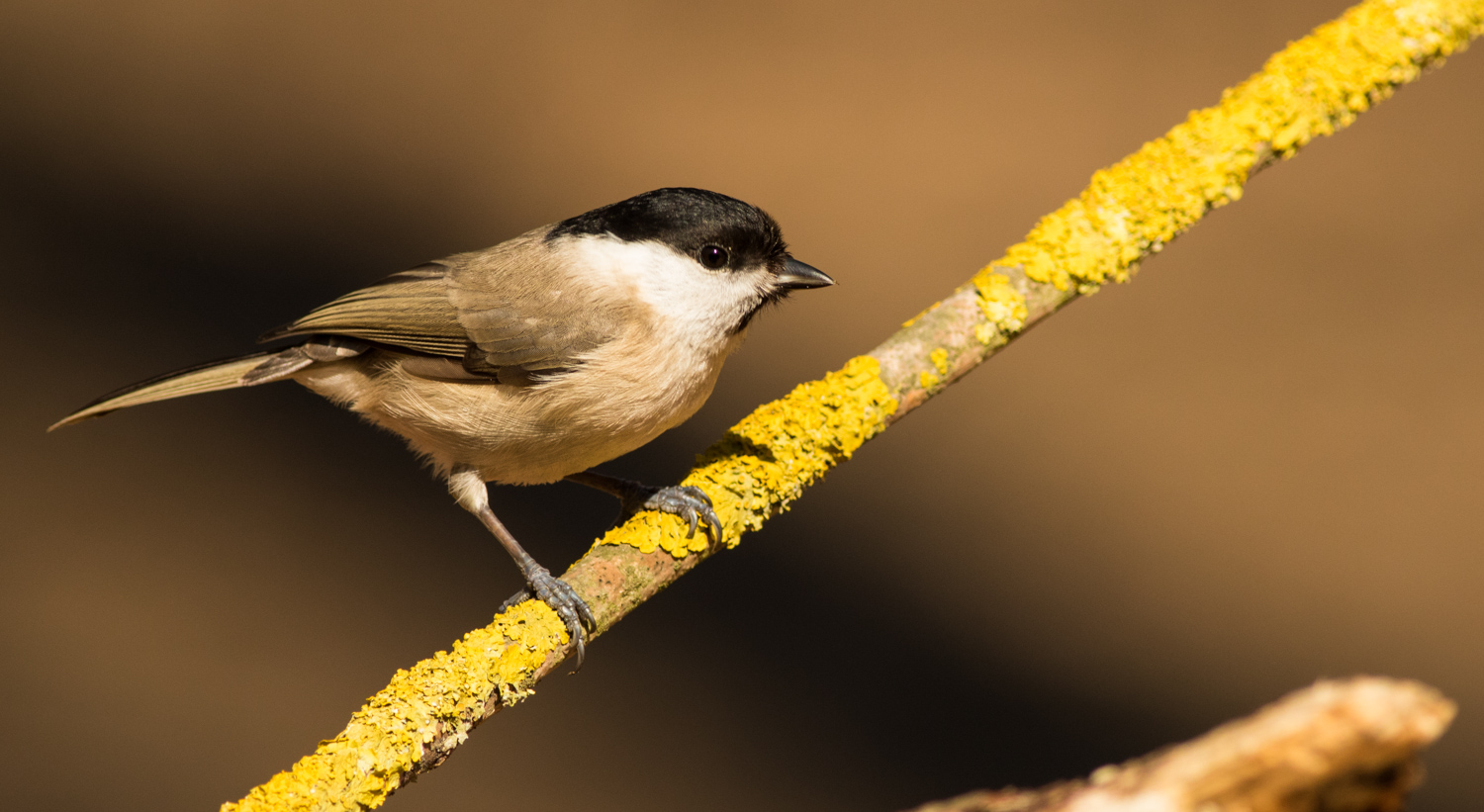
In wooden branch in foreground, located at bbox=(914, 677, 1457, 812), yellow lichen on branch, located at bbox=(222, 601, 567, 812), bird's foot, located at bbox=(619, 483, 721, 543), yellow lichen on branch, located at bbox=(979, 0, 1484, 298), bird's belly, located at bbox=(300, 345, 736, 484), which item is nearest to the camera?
wooden branch in foreground, located at bbox=(914, 677, 1457, 812)

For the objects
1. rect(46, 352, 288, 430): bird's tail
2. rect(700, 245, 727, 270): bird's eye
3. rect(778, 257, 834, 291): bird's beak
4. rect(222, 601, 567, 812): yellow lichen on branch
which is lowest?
rect(222, 601, 567, 812): yellow lichen on branch

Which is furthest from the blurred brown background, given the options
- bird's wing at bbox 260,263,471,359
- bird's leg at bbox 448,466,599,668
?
bird's wing at bbox 260,263,471,359

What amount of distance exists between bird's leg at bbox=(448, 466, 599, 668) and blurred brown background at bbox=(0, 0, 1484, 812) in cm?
180

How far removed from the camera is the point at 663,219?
8.18 feet

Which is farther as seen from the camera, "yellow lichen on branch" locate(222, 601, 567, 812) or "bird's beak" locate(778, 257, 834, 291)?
"bird's beak" locate(778, 257, 834, 291)

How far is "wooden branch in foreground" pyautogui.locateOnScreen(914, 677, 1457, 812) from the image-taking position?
102cm

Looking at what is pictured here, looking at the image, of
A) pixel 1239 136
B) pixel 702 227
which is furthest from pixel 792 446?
pixel 1239 136

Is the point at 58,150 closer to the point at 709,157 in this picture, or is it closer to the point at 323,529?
the point at 323,529

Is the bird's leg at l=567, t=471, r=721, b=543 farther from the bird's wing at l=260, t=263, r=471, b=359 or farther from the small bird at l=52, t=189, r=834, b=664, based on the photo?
the bird's wing at l=260, t=263, r=471, b=359

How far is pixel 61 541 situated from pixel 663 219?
11.2ft

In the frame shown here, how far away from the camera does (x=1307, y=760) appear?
1056 millimetres

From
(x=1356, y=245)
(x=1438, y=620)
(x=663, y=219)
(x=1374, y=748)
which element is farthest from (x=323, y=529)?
(x=1356, y=245)

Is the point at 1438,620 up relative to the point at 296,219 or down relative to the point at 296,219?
down

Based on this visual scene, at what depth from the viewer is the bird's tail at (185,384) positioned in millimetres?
2621
